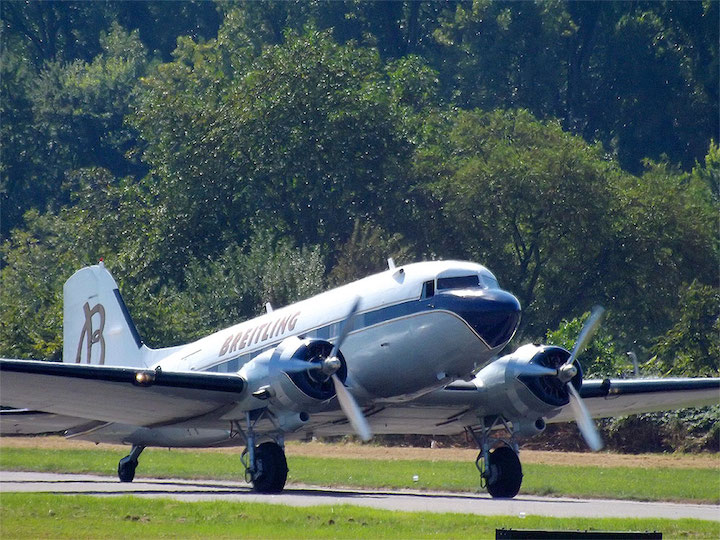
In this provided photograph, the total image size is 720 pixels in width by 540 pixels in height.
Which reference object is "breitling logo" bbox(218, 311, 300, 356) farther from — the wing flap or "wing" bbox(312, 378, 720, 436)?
the wing flap

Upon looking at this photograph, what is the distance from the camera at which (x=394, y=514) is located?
1869cm

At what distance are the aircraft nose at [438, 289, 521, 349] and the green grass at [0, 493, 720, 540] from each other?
11.8 ft

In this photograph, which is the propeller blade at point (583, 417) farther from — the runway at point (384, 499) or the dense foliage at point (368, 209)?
the dense foliage at point (368, 209)

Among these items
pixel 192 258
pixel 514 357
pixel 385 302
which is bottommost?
pixel 192 258

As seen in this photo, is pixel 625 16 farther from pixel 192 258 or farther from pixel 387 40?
pixel 192 258

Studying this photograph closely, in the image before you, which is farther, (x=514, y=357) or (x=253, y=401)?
(x=514, y=357)

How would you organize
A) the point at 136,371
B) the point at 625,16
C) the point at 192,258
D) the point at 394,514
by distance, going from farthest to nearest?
1. the point at 625,16
2. the point at 192,258
3. the point at 136,371
4. the point at 394,514

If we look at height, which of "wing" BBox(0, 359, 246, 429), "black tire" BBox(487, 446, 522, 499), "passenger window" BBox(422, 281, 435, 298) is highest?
"passenger window" BBox(422, 281, 435, 298)

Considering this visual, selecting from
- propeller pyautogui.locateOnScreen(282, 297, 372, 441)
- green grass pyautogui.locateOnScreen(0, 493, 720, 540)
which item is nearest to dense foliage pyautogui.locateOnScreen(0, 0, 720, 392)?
propeller pyautogui.locateOnScreen(282, 297, 372, 441)

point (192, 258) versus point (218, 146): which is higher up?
point (218, 146)

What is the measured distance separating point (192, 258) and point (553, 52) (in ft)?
123

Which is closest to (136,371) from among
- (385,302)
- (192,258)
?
(385,302)

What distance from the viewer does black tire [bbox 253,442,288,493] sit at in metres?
21.4

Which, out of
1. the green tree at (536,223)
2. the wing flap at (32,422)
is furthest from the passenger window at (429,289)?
the green tree at (536,223)
